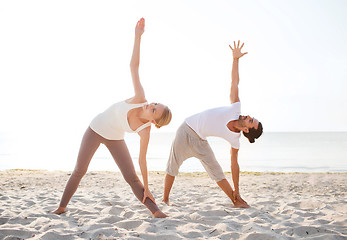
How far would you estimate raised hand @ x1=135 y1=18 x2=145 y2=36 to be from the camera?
11.7 feet

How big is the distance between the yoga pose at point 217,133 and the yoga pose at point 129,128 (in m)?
0.93

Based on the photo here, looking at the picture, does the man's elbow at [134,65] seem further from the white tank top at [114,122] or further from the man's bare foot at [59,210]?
the man's bare foot at [59,210]

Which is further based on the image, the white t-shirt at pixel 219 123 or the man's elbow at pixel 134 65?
the white t-shirt at pixel 219 123

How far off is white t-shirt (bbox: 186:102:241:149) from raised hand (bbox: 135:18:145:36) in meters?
1.48

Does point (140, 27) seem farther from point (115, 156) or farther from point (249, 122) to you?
point (249, 122)

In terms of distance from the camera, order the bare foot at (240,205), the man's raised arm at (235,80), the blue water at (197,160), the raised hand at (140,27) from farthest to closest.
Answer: the blue water at (197,160) < the bare foot at (240,205) < the man's raised arm at (235,80) < the raised hand at (140,27)

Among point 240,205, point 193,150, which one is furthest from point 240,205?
point 193,150

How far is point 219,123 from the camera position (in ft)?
13.7

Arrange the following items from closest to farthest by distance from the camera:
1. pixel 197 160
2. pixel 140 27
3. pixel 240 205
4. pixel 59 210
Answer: pixel 140 27, pixel 59 210, pixel 240 205, pixel 197 160

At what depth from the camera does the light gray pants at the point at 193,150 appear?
173 inches

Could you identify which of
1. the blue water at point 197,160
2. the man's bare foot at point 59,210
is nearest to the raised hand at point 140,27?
the man's bare foot at point 59,210

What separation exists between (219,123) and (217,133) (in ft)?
0.48

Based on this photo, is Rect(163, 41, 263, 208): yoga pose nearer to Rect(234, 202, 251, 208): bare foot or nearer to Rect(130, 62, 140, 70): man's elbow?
Rect(234, 202, 251, 208): bare foot

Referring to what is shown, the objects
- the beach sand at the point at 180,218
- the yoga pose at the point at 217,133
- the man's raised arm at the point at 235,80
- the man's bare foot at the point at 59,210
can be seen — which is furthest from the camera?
the man's raised arm at the point at 235,80
